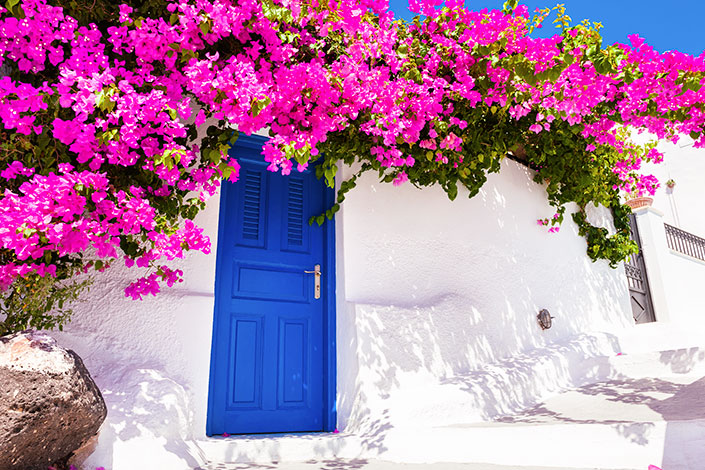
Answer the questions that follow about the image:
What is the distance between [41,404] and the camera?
90.9 inches

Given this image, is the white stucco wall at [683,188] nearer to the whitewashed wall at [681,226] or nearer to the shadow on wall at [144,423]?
→ the whitewashed wall at [681,226]

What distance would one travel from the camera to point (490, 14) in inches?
158

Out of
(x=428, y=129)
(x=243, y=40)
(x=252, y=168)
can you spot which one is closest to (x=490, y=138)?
(x=428, y=129)

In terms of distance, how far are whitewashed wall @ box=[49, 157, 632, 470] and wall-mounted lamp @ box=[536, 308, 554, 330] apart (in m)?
0.09

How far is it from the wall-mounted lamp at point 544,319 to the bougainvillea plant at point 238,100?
1920mm

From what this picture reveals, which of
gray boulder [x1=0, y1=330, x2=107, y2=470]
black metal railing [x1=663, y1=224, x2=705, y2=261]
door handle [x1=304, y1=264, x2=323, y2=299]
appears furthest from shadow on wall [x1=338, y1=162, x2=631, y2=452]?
black metal railing [x1=663, y1=224, x2=705, y2=261]

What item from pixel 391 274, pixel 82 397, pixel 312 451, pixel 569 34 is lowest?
pixel 312 451

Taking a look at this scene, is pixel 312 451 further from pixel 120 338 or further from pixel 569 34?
pixel 569 34

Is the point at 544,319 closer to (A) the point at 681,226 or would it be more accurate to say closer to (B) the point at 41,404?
(B) the point at 41,404

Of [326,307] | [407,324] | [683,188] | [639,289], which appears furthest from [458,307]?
[683,188]

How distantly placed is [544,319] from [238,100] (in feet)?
14.2

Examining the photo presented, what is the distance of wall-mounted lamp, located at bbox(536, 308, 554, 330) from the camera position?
5.72m

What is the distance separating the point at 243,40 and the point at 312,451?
2.72 metres

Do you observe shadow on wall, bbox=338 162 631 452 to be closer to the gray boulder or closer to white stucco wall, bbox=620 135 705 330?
the gray boulder
